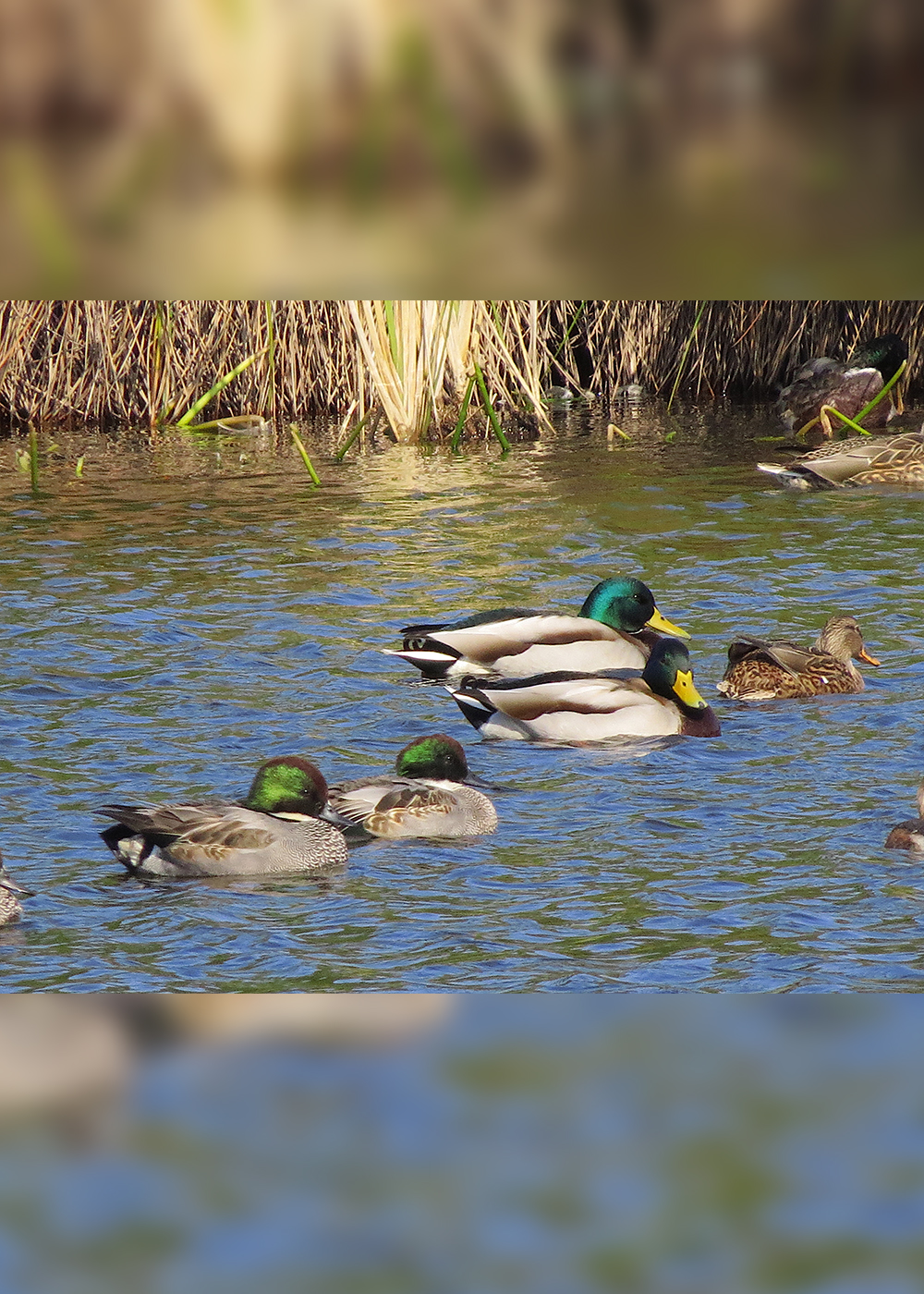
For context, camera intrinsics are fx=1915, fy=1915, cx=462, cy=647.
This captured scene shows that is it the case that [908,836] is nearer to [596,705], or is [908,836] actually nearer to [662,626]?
[596,705]

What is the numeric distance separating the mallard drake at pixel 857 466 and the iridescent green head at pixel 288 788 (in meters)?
7.50

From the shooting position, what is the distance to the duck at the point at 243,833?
562 centimetres

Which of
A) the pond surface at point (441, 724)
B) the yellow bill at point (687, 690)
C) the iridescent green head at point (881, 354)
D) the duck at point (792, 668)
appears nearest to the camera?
the pond surface at point (441, 724)

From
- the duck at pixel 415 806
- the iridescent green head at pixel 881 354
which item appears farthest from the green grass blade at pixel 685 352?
the duck at pixel 415 806

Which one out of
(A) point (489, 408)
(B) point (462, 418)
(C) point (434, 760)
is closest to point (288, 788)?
(C) point (434, 760)

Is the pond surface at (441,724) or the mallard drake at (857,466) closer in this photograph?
the pond surface at (441,724)

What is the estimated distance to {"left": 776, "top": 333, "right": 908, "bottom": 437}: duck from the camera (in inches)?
629

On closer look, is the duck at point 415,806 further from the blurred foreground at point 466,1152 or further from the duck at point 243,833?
the blurred foreground at point 466,1152

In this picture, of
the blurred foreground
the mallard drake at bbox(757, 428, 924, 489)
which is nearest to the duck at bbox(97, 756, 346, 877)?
the blurred foreground

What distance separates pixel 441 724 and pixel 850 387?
911 centimetres

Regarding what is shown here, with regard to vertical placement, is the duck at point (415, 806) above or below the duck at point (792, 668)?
below
